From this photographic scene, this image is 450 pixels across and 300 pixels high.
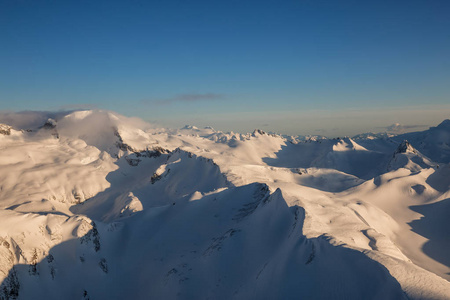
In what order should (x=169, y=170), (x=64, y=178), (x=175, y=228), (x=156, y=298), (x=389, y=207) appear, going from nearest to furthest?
(x=156, y=298) < (x=175, y=228) < (x=389, y=207) < (x=169, y=170) < (x=64, y=178)

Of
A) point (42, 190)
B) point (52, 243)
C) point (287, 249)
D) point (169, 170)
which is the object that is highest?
point (287, 249)

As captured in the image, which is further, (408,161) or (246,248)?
(408,161)

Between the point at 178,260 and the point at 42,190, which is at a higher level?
the point at 178,260

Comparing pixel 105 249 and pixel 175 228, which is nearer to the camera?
pixel 105 249

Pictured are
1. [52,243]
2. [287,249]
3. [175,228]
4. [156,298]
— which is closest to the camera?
[287,249]

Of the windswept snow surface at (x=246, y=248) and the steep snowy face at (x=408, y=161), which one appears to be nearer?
the windswept snow surface at (x=246, y=248)

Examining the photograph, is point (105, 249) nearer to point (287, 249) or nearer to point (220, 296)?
point (220, 296)

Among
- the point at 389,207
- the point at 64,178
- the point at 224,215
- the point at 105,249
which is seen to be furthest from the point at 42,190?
the point at 389,207

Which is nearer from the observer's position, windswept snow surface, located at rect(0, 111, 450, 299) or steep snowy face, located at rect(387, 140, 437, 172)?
windswept snow surface, located at rect(0, 111, 450, 299)

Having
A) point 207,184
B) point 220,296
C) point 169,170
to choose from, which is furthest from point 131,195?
point 220,296
